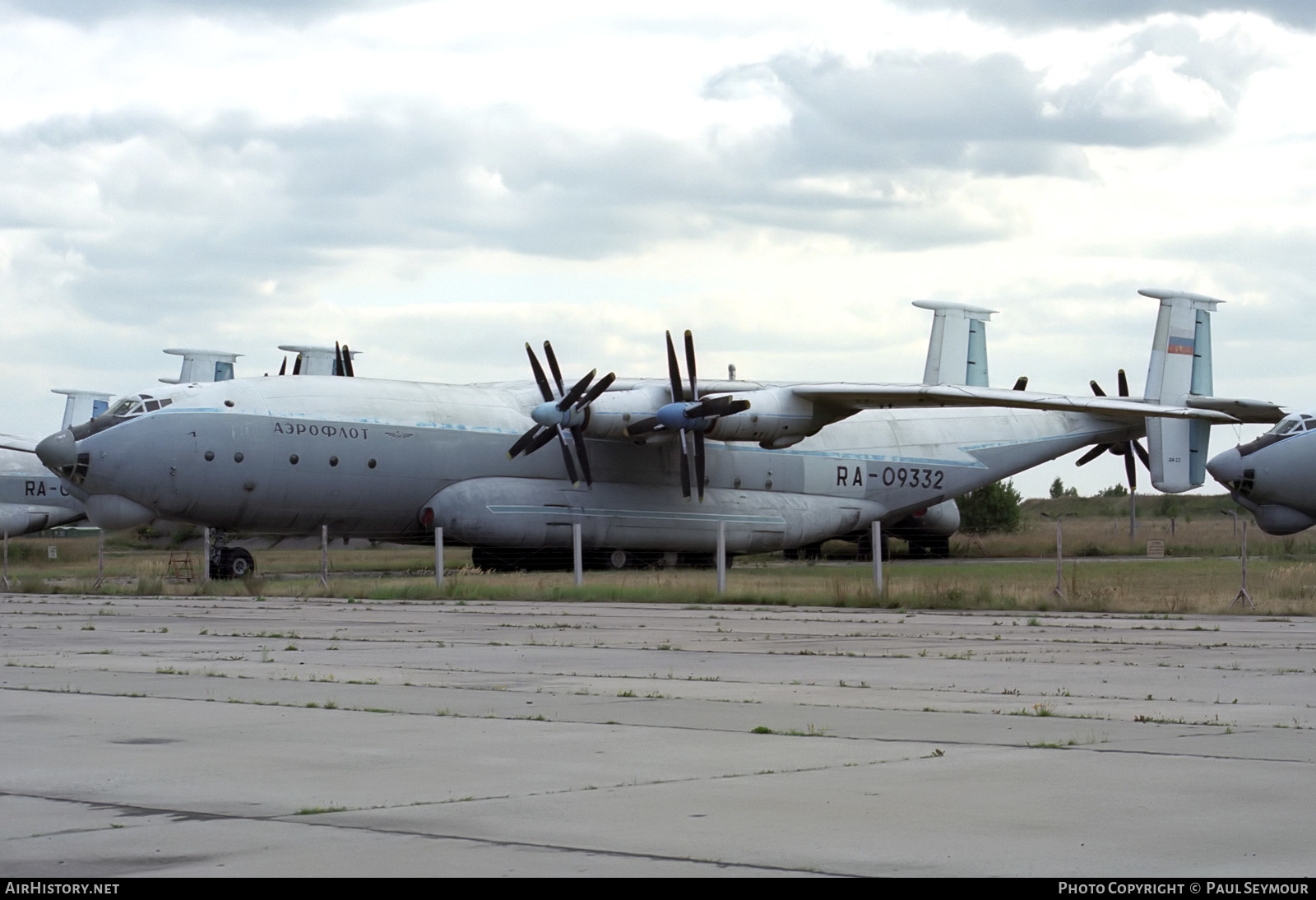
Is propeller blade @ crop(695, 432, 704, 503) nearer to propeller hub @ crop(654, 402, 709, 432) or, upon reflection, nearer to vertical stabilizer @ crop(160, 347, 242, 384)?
propeller hub @ crop(654, 402, 709, 432)

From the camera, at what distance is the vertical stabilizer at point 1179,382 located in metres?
46.4

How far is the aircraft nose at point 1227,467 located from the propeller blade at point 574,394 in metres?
14.4

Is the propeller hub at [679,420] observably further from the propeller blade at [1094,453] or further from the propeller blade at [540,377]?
the propeller blade at [1094,453]

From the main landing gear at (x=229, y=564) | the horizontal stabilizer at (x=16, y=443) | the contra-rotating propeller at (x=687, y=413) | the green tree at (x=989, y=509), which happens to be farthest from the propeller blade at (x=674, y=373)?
the green tree at (x=989, y=509)

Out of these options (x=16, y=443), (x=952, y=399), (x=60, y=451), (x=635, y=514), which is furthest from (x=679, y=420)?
(x=16, y=443)

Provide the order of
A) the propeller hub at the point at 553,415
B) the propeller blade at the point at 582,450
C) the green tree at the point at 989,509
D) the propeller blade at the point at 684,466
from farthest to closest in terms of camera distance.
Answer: the green tree at the point at 989,509 < the propeller blade at the point at 582,450 < the propeller blade at the point at 684,466 < the propeller hub at the point at 553,415

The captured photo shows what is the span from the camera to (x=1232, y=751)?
840cm

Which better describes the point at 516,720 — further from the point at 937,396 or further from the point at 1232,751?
the point at 937,396

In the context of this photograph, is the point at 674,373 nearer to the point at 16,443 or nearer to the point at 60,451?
the point at 60,451

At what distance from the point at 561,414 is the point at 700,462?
4.27 meters
